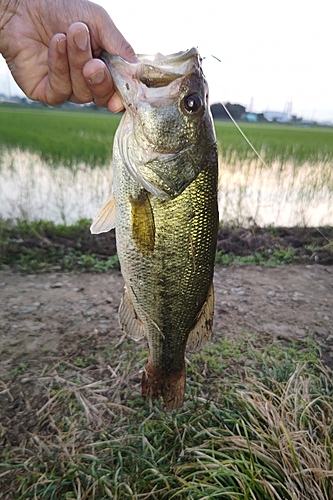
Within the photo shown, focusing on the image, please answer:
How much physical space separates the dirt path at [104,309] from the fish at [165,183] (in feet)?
5.39

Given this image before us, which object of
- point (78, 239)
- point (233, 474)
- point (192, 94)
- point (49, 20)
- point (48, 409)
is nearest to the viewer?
point (192, 94)

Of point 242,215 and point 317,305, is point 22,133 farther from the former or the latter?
point 317,305

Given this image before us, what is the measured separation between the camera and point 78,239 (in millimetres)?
5074

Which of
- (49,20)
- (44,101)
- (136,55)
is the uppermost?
(49,20)

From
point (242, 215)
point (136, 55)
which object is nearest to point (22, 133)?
point (242, 215)

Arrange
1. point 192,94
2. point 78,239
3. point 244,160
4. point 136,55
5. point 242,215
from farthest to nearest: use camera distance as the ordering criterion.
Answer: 1. point 244,160
2. point 242,215
3. point 78,239
4. point 136,55
5. point 192,94

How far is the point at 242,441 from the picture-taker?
6.93 ft

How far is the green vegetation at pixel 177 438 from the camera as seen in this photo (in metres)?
1.95

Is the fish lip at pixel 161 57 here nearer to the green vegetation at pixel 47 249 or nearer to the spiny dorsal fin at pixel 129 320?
the spiny dorsal fin at pixel 129 320

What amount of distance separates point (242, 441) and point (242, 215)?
489 centimetres

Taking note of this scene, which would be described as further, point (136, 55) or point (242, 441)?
point (242, 441)

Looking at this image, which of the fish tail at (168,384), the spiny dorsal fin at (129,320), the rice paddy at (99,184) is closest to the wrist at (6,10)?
the spiny dorsal fin at (129,320)

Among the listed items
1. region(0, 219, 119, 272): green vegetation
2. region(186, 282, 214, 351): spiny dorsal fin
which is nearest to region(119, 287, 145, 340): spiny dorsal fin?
region(186, 282, 214, 351): spiny dorsal fin

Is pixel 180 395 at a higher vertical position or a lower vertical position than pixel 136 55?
lower
